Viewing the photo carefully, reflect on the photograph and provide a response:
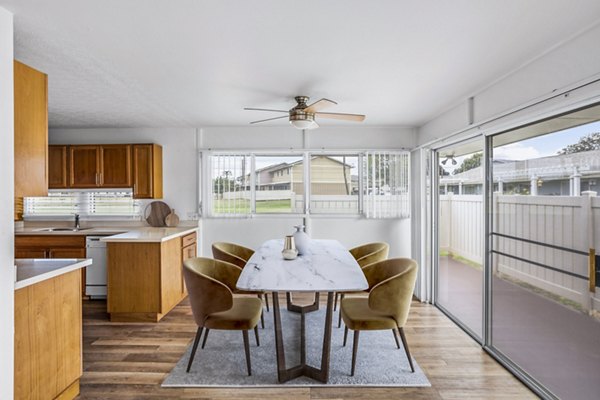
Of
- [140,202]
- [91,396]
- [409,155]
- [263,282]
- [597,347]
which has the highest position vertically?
[409,155]

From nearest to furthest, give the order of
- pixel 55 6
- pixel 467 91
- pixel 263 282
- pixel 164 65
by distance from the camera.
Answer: pixel 55 6, pixel 263 282, pixel 164 65, pixel 467 91

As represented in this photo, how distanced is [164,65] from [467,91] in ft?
8.55

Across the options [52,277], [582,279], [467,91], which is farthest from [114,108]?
[582,279]

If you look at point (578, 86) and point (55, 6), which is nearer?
point (55, 6)

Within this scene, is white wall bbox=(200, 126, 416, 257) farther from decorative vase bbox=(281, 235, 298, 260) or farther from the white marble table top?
decorative vase bbox=(281, 235, 298, 260)

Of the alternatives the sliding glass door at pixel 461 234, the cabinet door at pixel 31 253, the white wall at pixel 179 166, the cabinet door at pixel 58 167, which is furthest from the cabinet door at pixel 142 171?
the sliding glass door at pixel 461 234

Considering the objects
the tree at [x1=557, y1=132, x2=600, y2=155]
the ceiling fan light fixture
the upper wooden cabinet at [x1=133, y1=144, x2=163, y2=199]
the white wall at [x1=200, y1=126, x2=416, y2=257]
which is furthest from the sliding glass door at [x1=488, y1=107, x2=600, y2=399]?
the upper wooden cabinet at [x1=133, y1=144, x2=163, y2=199]

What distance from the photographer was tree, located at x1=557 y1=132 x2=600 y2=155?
188cm

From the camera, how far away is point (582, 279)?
196cm

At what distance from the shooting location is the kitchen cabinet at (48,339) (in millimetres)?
1774

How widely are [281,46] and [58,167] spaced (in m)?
3.87

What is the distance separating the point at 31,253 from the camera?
3990 millimetres

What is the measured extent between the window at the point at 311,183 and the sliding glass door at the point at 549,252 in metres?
1.77

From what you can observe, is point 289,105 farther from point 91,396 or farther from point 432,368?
point 91,396
